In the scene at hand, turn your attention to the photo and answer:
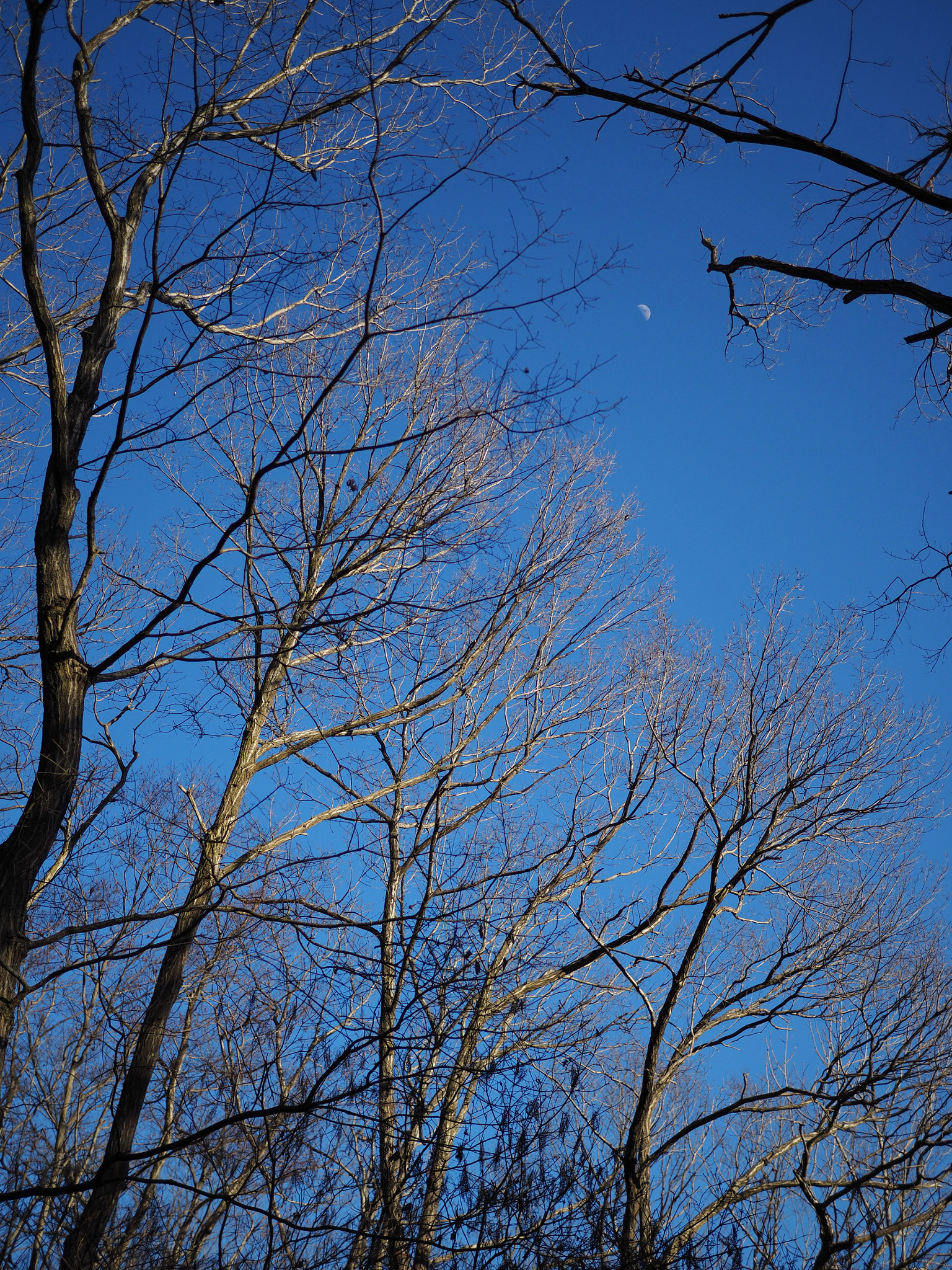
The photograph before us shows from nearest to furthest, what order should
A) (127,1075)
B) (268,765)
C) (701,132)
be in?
1. (701,132)
2. (127,1075)
3. (268,765)

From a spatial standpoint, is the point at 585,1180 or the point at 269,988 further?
the point at 269,988

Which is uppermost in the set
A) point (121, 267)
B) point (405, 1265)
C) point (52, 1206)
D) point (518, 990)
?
point (121, 267)

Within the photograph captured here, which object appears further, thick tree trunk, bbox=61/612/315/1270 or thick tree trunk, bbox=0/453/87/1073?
thick tree trunk, bbox=61/612/315/1270

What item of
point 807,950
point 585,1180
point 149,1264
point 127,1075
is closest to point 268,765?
point 127,1075

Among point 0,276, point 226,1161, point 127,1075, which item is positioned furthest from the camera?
point 0,276

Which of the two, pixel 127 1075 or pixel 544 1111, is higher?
pixel 127 1075

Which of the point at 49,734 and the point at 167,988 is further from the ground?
the point at 49,734

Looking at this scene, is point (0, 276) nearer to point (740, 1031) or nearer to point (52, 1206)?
point (52, 1206)

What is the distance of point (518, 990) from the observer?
7699mm

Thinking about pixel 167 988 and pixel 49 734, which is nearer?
pixel 49 734

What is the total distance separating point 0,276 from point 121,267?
2148 millimetres

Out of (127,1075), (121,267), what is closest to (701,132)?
(121,267)

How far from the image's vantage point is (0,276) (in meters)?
5.92

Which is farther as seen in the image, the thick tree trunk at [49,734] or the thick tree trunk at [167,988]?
the thick tree trunk at [167,988]
